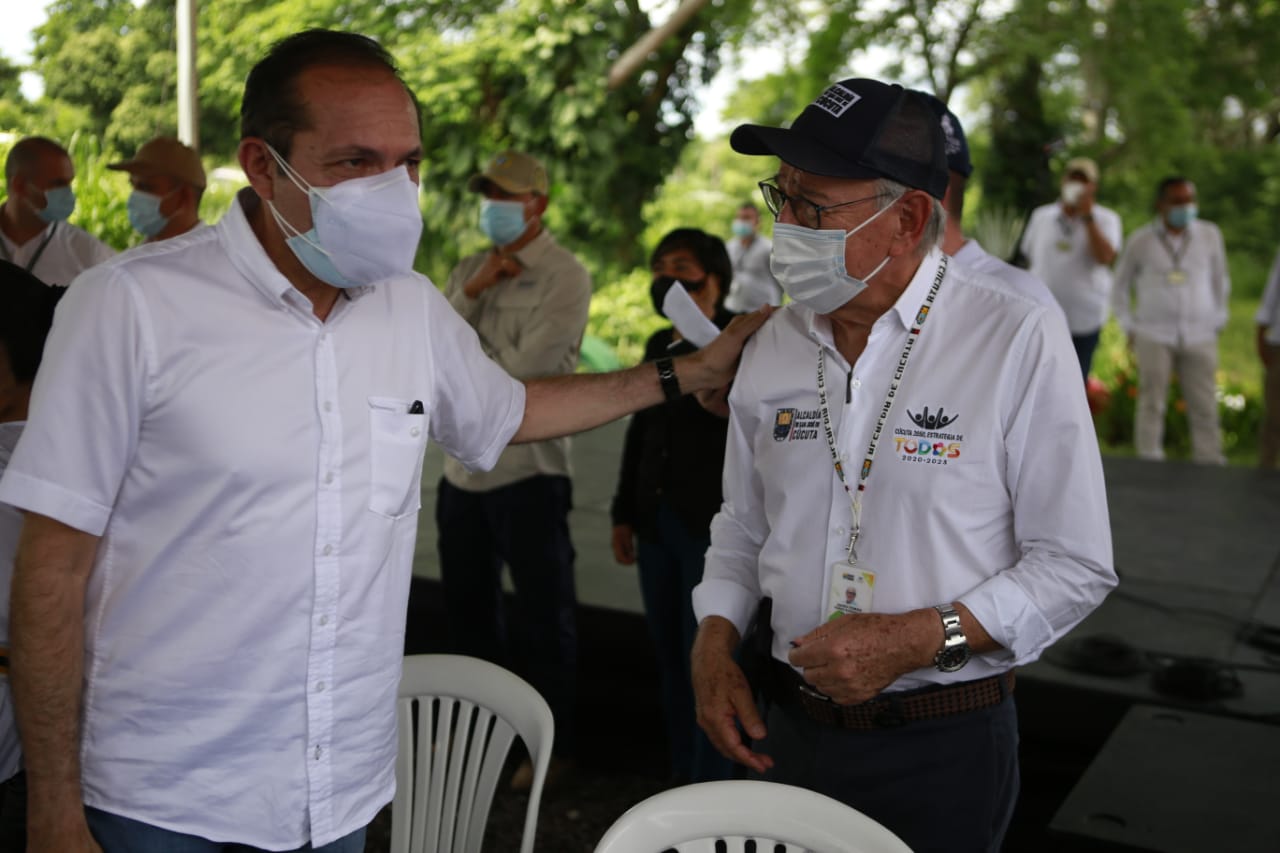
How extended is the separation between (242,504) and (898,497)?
0.91 metres

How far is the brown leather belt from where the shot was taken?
1785 mm

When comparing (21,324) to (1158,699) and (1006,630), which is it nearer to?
(1006,630)

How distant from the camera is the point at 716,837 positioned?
1.71 meters

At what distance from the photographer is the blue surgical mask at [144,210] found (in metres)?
3.67

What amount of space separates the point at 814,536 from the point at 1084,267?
6.14m

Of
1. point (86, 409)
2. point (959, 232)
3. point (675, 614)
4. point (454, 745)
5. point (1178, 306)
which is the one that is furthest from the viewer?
point (1178, 306)

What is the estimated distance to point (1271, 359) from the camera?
7.30 metres

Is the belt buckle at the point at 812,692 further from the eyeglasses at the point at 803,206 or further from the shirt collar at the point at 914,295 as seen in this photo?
the eyeglasses at the point at 803,206

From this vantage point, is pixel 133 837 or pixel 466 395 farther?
pixel 466 395

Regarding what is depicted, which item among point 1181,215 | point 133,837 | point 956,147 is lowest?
point 133,837

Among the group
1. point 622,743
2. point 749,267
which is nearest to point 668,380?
point 622,743

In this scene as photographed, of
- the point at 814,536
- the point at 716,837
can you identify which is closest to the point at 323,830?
the point at 716,837

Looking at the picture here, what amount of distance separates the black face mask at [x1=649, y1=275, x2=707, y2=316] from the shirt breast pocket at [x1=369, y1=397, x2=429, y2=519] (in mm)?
1486

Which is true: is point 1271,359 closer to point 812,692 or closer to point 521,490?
point 521,490
